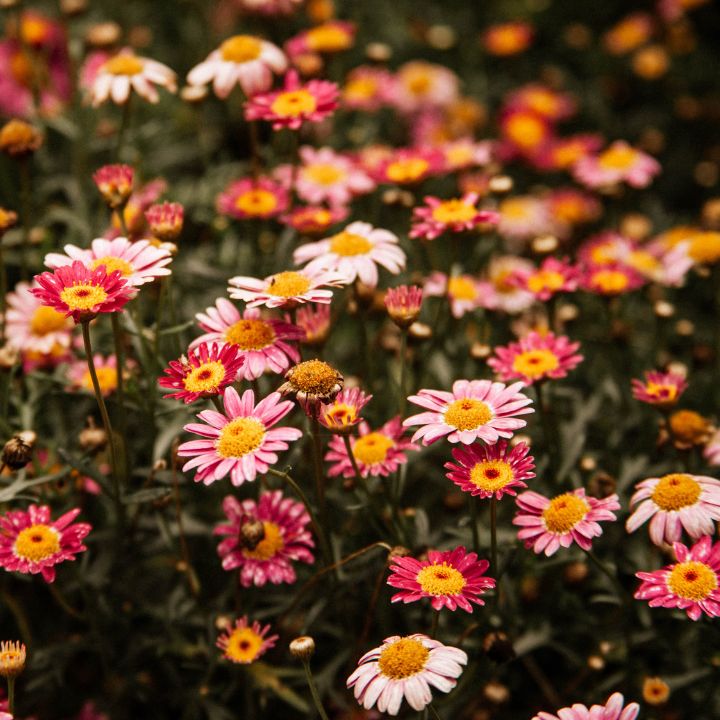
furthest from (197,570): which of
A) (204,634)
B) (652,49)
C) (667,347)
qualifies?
(652,49)

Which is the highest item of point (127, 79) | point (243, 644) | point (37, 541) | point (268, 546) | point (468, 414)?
point (127, 79)

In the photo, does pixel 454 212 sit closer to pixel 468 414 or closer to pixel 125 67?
pixel 468 414

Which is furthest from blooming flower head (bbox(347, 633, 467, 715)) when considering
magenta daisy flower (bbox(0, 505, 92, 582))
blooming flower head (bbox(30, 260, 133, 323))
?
blooming flower head (bbox(30, 260, 133, 323))

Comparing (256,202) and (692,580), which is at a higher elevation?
(256,202)

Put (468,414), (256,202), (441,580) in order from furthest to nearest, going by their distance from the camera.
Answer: (256,202) → (468,414) → (441,580)

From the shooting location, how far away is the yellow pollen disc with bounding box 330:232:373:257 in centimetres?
214

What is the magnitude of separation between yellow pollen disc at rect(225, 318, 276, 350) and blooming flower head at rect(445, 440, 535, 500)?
45cm

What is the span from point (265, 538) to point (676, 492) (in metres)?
0.84

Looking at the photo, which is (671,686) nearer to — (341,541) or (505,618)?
(505,618)

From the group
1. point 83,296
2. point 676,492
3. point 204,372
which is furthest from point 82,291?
point 676,492

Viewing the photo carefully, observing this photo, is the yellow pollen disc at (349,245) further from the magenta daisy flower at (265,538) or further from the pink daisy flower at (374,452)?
the magenta daisy flower at (265,538)

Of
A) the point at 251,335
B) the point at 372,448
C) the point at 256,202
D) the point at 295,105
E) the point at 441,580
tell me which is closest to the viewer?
the point at 441,580

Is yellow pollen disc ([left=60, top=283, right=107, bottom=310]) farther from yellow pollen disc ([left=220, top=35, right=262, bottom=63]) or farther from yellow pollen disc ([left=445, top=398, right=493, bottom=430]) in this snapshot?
yellow pollen disc ([left=220, top=35, right=262, bottom=63])

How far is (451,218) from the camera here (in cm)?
218
